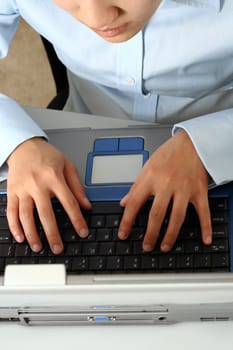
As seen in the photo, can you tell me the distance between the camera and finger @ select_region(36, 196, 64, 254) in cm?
59

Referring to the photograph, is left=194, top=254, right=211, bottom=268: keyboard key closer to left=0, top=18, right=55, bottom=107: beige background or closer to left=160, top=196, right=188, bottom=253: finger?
left=160, top=196, right=188, bottom=253: finger

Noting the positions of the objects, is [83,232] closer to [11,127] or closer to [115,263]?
[115,263]

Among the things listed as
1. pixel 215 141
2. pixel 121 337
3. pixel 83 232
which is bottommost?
pixel 121 337

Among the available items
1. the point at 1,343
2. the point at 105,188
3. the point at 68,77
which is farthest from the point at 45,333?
the point at 68,77

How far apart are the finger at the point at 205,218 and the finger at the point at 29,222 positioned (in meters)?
0.18

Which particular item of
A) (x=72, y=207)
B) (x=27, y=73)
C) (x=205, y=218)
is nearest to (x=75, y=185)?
(x=72, y=207)

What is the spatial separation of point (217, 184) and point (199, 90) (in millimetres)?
194

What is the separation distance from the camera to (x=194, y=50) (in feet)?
2.25

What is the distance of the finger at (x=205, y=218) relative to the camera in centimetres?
58

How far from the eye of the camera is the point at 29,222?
61 centimetres

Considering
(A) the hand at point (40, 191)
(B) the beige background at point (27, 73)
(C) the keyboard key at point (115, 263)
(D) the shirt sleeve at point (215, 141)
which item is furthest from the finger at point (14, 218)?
(B) the beige background at point (27, 73)

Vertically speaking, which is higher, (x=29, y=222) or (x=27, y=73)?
(x=27, y=73)

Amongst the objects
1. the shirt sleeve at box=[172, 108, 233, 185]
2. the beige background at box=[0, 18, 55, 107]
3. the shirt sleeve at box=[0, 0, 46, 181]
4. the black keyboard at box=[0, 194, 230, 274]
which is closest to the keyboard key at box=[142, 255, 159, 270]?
the black keyboard at box=[0, 194, 230, 274]

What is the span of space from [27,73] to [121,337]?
108cm
